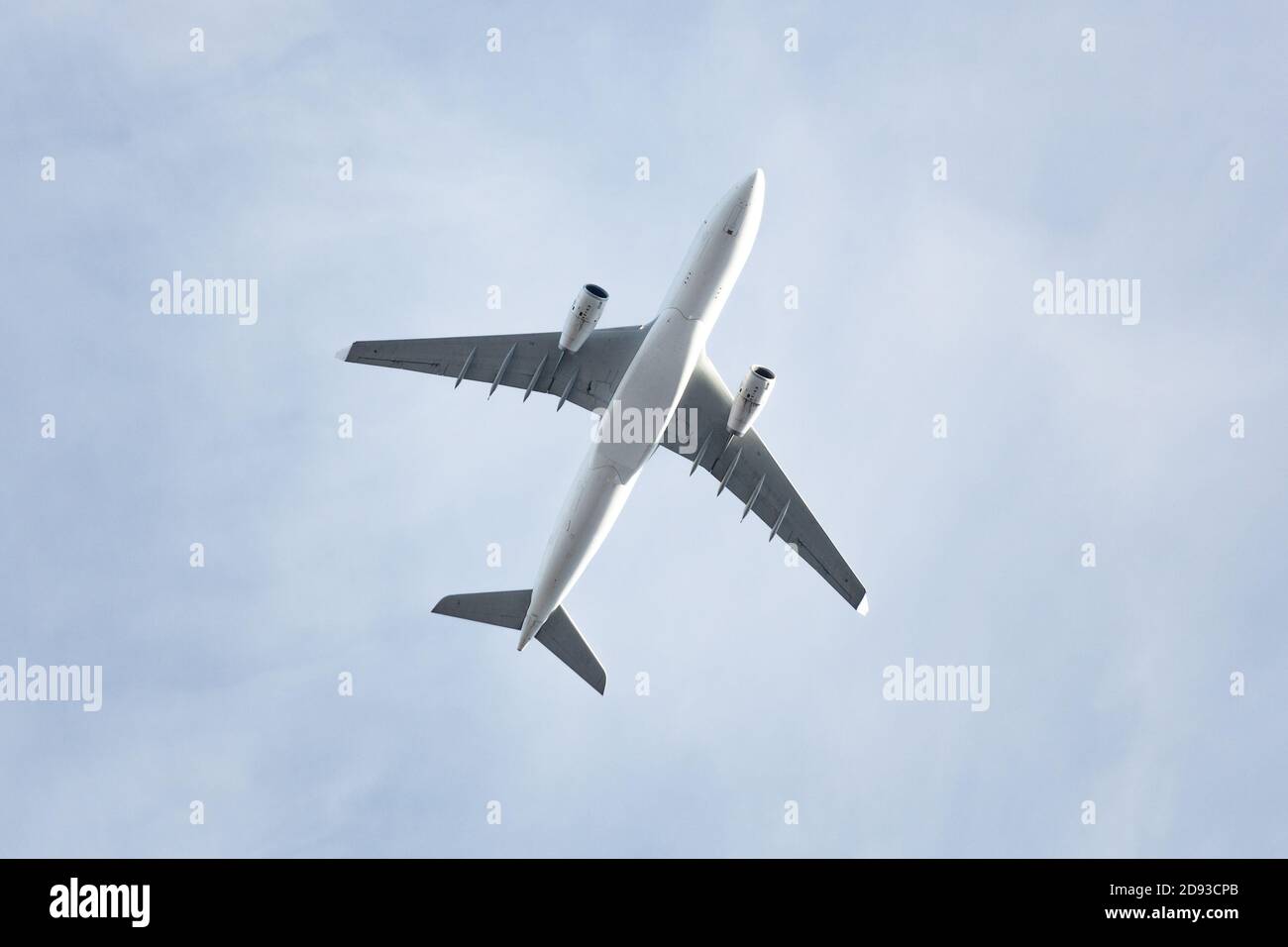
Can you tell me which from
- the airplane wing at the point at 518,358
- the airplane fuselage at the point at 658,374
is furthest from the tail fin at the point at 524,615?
the airplane wing at the point at 518,358

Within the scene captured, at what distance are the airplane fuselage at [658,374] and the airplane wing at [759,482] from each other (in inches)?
227

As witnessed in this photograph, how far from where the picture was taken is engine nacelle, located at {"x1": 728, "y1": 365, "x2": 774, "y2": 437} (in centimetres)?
3928

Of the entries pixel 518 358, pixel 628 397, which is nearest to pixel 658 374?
pixel 628 397

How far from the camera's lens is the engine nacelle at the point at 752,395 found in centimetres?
3928

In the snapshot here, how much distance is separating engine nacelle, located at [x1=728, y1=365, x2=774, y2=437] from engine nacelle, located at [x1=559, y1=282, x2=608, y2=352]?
5.79 meters

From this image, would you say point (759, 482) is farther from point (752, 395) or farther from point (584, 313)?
point (584, 313)

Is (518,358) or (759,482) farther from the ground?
(518,358)

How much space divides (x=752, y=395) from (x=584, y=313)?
668 cm

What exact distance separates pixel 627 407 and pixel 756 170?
8.93 meters

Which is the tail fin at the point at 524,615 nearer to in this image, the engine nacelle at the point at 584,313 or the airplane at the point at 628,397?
the airplane at the point at 628,397

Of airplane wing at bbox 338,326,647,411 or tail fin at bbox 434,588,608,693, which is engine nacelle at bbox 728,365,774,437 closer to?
airplane wing at bbox 338,326,647,411

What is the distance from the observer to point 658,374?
3659 cm
